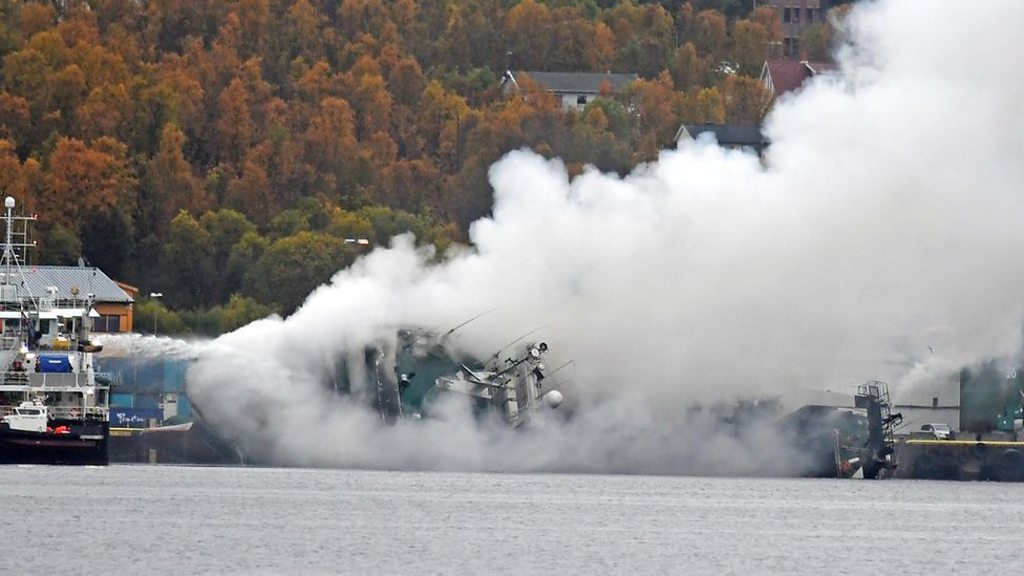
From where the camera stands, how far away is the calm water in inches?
2904

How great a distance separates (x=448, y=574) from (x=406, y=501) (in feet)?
70.2

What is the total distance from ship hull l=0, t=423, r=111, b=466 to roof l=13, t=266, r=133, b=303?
25.3m

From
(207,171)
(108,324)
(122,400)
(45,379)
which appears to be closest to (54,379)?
(45,379)

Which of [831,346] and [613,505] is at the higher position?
[831,346]

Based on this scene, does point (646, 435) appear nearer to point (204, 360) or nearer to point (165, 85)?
→ point (204, 360)

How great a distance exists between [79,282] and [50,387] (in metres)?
34.2

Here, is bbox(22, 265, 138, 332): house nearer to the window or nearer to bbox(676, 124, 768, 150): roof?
the window

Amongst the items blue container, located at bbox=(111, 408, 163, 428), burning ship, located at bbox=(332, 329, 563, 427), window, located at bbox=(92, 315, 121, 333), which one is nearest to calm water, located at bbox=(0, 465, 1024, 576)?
burning ship, located at bbox=(332, 329, 563, 427)

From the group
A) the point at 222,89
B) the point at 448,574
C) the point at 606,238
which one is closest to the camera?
the point at 448,574

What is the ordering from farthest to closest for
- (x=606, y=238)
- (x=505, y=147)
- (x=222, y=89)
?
1. (x=222, y=89)
2. (x=505, y=147)
3. (x=606, y=238)

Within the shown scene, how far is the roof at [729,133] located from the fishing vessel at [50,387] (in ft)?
246

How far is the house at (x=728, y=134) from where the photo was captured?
18200 cm

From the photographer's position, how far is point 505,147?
185375mm

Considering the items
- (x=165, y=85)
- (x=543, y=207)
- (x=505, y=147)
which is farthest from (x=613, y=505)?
(x=165, y=85)
